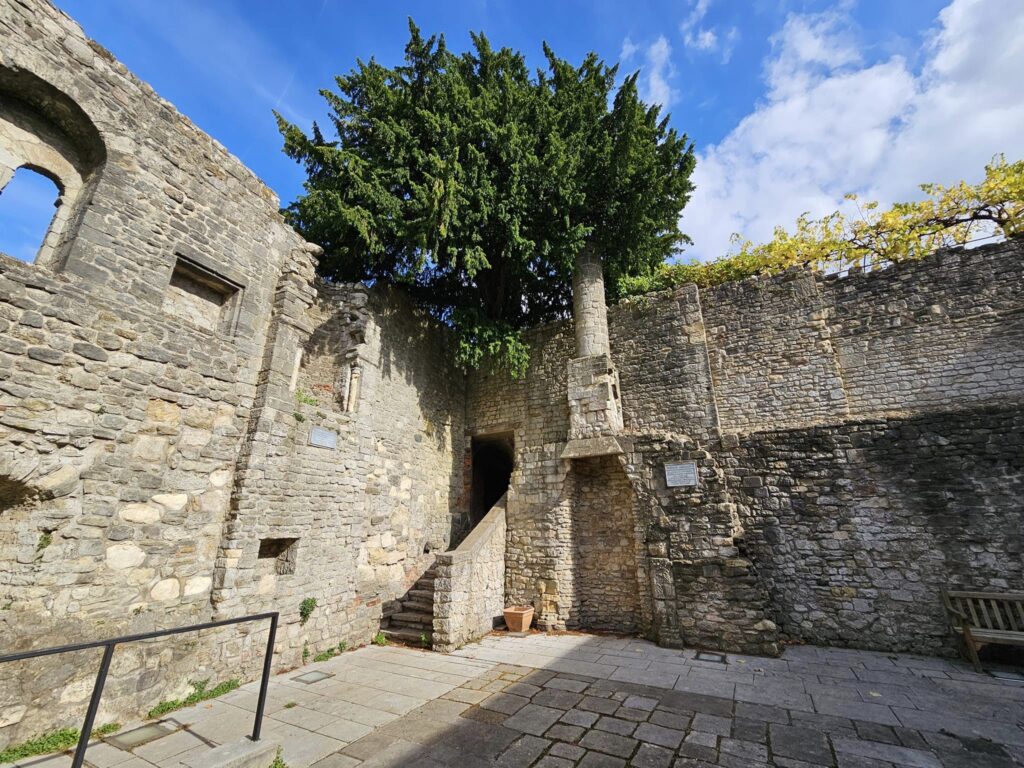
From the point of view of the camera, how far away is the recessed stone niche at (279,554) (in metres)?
6.07

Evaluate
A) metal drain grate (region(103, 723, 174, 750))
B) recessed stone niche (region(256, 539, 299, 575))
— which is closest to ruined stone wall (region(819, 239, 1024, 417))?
recessed stone niche (region(256, 539, 299, 575))

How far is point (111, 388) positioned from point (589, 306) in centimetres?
826

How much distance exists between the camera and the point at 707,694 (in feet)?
15.6

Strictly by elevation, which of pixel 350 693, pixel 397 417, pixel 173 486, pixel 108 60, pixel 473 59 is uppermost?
pixel 473 59

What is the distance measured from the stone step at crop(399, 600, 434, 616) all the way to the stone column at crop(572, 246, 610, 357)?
5851 millimetres

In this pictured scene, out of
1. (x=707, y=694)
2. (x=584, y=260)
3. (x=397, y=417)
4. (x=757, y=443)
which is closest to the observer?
(x=707, y=694)

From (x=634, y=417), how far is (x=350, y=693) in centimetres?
714

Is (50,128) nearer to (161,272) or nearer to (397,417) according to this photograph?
(161,272)

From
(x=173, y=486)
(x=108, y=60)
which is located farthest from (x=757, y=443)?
(x=108, y=60)

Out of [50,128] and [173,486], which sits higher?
[50,128]

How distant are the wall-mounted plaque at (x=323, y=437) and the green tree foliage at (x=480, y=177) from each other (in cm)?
360

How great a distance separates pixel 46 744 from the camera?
3.65m

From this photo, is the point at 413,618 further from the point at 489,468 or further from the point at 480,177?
the point at 480,177

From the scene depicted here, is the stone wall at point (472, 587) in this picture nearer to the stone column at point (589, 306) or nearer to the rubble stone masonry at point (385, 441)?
the rubble stone masonry at point (385, 441)
